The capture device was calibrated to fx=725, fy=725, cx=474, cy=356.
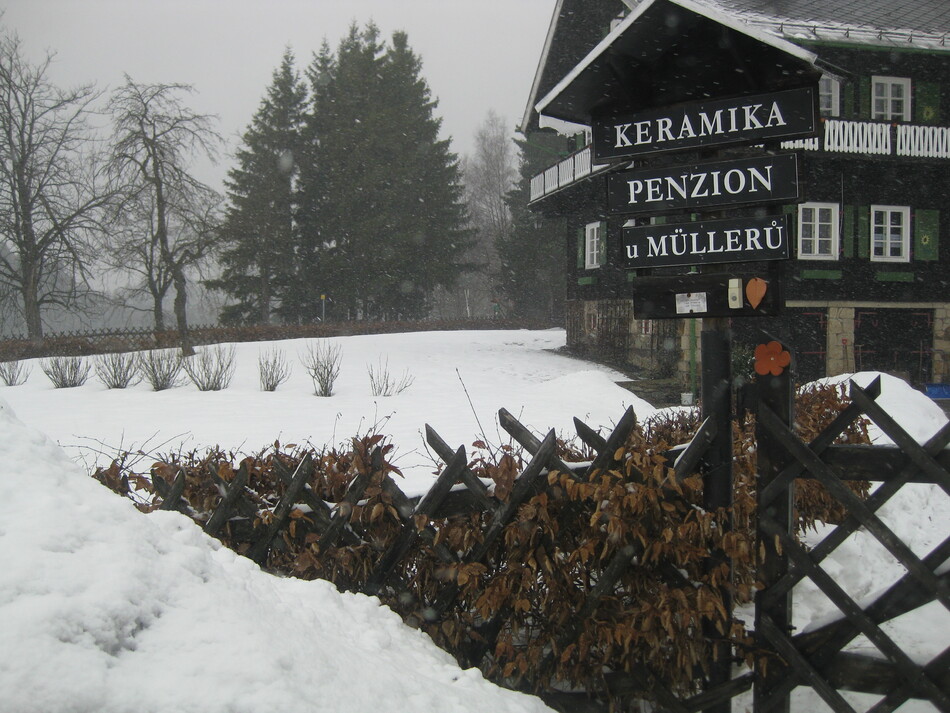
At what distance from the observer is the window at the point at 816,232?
17.8 metres

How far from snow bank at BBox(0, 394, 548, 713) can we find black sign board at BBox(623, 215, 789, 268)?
2.28m

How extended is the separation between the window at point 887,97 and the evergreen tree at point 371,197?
23.7 meters

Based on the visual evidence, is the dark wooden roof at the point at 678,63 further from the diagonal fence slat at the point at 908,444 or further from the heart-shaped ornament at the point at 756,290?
the diagonal fence slat at the point at 908,444

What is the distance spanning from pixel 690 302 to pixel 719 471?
0.86 m

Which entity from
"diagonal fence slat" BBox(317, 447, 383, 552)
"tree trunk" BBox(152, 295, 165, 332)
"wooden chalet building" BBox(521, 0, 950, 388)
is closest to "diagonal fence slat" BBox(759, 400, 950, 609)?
"diagonal fence slat" BBox(317, 447, 383, 552)

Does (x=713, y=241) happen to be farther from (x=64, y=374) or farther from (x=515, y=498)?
(x=64, y=374)

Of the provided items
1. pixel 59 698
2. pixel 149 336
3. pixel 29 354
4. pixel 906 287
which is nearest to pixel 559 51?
pixel 906 287

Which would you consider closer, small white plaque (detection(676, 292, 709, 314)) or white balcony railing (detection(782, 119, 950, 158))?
small white plaque (detection(676, 292, 709, 314))

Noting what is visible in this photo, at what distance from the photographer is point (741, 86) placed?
12.0 ft

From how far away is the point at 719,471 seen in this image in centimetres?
331

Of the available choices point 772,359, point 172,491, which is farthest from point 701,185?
point 172,491

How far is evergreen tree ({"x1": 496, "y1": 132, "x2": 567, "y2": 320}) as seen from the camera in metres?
41.8

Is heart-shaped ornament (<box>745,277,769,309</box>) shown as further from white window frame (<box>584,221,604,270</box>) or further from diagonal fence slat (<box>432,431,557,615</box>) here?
white window frame (<box>584,221,604,270</box>)

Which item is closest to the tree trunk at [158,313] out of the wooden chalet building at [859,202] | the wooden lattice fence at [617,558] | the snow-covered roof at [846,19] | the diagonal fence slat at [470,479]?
the wooden chalet building at [859,202]
